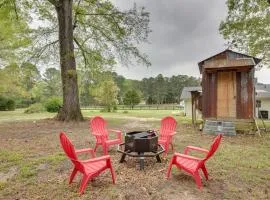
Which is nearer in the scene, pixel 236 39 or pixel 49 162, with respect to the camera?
pixel 49 162

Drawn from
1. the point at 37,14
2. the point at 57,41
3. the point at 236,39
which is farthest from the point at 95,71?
the point at 236,39

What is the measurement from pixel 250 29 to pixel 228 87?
491cm

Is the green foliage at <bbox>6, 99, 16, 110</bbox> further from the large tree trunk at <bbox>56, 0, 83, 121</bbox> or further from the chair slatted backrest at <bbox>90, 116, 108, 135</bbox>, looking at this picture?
the chair slatted backrest at <bbox>90, 116, 108, 135</bbox>

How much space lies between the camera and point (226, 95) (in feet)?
31.7

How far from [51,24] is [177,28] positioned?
7394 millimetres

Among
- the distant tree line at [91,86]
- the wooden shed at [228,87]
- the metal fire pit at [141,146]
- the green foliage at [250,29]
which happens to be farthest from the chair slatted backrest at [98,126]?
the green foliage at [250,29]

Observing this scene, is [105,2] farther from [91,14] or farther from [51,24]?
[51,24]

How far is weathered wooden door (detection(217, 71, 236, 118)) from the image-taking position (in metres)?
9.57

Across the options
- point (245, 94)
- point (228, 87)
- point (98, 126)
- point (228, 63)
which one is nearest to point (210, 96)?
point (228, 87)

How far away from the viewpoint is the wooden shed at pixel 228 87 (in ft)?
30.4

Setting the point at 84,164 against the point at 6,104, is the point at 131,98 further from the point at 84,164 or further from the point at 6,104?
the point at 84,164

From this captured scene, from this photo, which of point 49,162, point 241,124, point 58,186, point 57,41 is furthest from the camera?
point 57,41

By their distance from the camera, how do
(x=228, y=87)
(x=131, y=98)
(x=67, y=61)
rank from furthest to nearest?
(x=131, y=98)
(x=67, y=61)
(x=228, y=87)

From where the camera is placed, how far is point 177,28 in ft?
44.3
